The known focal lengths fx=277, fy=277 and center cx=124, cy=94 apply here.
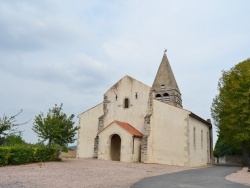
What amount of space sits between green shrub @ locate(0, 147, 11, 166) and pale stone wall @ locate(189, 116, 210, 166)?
1789 centimetres

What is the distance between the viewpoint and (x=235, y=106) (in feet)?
94.5

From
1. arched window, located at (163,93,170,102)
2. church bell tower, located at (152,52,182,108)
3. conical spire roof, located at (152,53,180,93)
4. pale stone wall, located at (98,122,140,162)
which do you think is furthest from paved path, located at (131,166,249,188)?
conical spire roof, located at (152,53,180,93)

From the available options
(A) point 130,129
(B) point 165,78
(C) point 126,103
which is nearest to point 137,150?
(A) point 130,129

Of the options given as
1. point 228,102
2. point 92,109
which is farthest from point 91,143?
point 228,102

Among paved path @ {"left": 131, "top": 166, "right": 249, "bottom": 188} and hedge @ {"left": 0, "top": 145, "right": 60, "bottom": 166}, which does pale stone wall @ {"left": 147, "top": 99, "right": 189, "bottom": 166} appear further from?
paved path @ {"left": 131, "top": 166, "right": 249, "bottom": 188}

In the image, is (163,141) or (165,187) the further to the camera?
(163,141)

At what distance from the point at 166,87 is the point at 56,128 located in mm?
20342

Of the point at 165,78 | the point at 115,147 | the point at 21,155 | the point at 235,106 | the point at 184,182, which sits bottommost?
the point at 184,182

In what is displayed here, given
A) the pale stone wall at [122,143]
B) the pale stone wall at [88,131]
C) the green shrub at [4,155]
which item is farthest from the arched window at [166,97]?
the green shrub at [4,155]

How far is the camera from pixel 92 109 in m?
34.2

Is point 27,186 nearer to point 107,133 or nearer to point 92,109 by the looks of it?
point 107,133

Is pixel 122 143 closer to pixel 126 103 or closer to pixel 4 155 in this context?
pixel 126 103

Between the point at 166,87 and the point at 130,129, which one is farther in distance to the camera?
the point at 166,87

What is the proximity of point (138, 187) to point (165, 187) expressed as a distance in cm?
108
